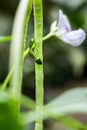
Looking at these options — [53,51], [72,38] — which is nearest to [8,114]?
[72,38]

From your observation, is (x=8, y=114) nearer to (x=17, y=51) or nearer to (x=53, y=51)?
(x=17, y=51)

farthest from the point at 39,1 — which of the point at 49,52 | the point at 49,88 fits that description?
the point at 49,88

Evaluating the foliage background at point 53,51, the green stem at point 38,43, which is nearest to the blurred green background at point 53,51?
the foliage background at point 53,51

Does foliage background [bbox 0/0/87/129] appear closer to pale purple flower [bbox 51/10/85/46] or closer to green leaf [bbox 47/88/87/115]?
pale purple flower [bbox 51/10/85/46]

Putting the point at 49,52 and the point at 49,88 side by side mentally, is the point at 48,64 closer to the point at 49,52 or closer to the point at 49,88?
the point at 49,52

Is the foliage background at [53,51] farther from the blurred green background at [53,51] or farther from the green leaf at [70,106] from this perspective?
the green leaf at [70,106]

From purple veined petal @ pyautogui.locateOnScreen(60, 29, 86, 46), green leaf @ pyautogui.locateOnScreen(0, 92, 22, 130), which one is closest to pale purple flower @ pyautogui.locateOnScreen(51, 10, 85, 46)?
purple veined petal @ pyautogui.locateOnScreen(60, 29, 86, 46)
